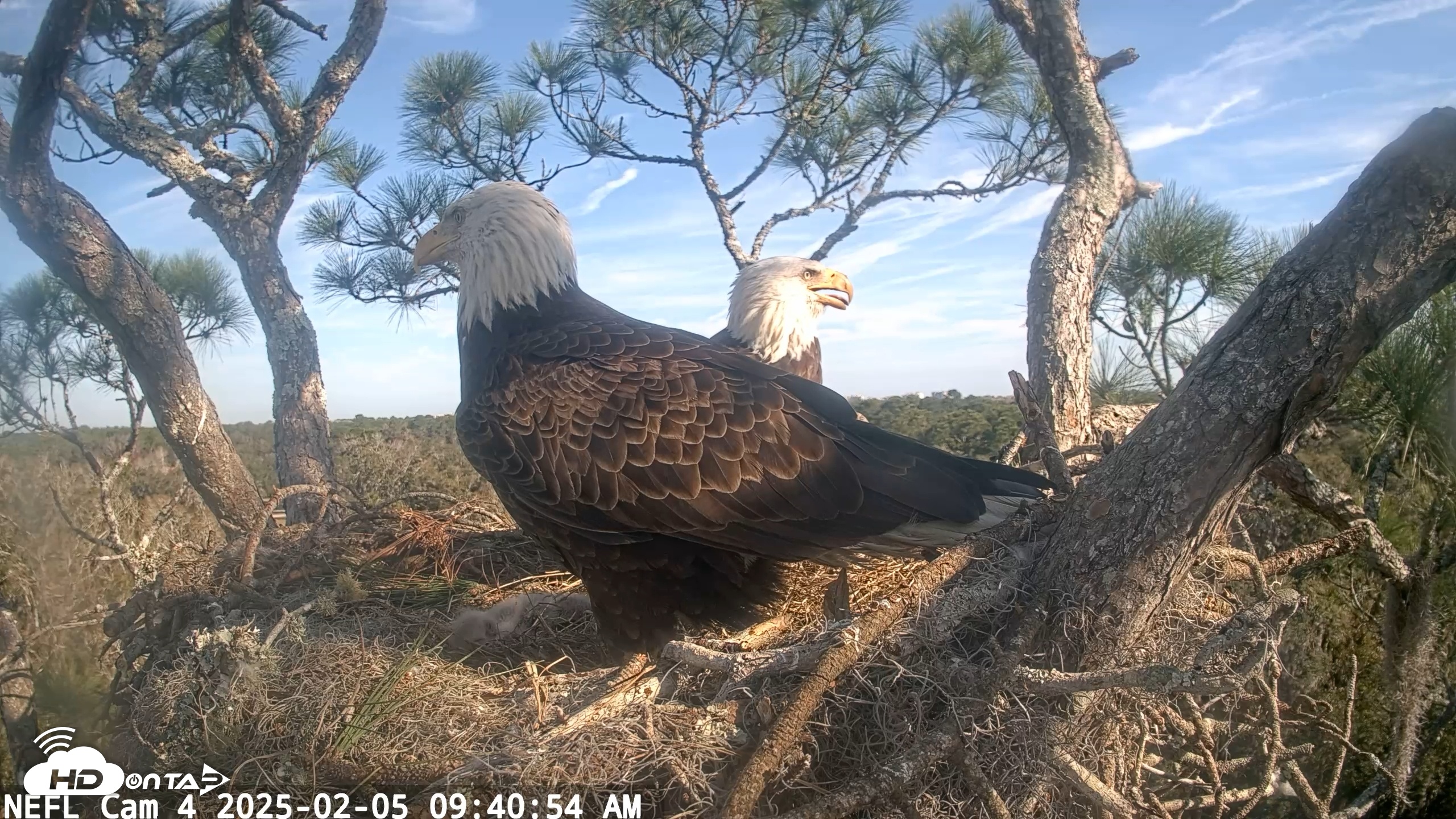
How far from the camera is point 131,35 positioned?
270 inches

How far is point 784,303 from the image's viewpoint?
530cm

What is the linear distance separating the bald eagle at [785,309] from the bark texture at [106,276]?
2953 mm

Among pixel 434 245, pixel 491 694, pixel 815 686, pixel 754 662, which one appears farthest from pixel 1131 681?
pixel 434 245

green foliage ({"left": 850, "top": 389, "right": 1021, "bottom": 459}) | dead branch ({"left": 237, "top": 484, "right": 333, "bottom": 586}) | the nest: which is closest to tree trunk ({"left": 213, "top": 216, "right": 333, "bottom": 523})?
dead branch ({"left": 237, "top": 484, "right": 333, "bottom": 586})

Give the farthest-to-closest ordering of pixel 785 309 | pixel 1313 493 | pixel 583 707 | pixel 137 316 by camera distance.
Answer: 1. pixel 785 309
2. pixel 137 316
3. pixel 1313 493
4. pixel 583 707

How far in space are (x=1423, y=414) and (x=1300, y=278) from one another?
209 cm

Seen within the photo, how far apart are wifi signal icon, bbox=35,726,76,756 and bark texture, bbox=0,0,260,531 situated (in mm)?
1276

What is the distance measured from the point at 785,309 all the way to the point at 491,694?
9.85 ft

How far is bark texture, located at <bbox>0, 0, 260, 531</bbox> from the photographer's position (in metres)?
4.01

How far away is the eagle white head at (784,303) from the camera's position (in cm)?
527

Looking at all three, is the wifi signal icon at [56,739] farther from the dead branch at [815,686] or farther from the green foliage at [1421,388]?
the green foliage at [1421,388]

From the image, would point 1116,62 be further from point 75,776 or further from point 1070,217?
point 75,776

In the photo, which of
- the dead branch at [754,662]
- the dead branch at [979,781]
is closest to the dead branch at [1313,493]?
the dead branch at [979,781]

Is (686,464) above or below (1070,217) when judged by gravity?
below
